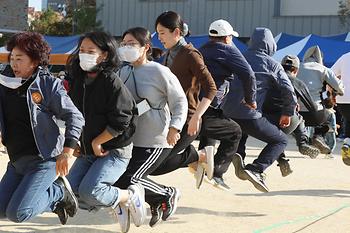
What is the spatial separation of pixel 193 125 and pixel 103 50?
111 cm

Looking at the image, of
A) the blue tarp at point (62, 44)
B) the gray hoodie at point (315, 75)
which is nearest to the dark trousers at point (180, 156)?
the gray hoodie at point (315, 75)

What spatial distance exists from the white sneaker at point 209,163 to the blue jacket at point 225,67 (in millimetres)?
417

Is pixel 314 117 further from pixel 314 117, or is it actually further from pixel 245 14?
pixel 245 14

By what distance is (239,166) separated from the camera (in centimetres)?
681

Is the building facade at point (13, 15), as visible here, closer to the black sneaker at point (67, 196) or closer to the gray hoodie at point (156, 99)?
the gray hoodie at point (156, 99)

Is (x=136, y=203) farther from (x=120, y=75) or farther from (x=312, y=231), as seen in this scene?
(x=312, y=231)

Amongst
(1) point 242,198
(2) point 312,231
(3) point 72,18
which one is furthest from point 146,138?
(3) point 72,18

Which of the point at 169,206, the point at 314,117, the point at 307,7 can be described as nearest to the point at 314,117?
the point at 314,117

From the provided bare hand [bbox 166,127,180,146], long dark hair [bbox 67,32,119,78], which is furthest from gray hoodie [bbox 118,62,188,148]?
long dark hair [bbox 67,32,119,78]

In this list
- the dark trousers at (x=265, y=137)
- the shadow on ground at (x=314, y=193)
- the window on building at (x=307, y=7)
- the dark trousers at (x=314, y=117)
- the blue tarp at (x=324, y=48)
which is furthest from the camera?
the window on building at (x=307, y=7)

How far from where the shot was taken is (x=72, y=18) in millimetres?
31484

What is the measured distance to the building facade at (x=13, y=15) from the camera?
42969 millimetres

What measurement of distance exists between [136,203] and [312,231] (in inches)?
62.0

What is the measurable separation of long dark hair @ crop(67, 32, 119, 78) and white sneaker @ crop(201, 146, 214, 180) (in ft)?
5.78
